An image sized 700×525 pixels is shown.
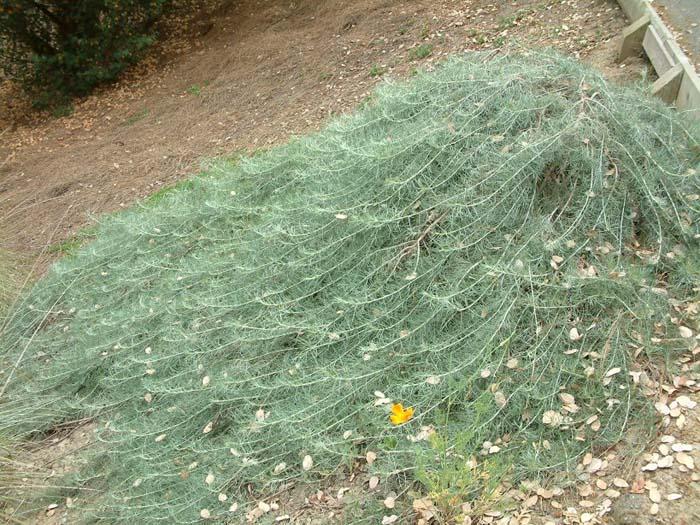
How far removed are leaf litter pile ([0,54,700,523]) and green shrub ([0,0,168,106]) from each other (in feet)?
17.8

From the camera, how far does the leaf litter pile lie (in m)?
2.29

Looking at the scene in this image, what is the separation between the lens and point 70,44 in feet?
25.4

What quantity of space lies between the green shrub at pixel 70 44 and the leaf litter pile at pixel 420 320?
214 inches

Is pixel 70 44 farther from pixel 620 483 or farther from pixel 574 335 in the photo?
pixel 620 483

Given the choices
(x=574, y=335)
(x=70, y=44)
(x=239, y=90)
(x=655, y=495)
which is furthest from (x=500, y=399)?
(x=70, y=44)

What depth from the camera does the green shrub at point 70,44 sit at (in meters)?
7.58

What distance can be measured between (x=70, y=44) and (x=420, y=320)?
717cm

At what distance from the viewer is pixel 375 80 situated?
571 cm

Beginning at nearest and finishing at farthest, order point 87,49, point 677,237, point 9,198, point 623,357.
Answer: point 623,357
point 677,237
point 9,198
point 87,49

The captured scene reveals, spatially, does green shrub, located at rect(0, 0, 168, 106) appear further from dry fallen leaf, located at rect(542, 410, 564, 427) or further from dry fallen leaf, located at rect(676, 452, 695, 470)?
dry fallen leaf, located at rect(676, 452, 695, 470)

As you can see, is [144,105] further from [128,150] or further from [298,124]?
[298,124]

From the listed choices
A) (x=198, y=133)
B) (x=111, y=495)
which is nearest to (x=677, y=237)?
(x=111, y=495)

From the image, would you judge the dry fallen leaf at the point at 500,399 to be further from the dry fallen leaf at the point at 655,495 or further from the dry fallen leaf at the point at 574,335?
the dry fallen leaf at the point at 655,495

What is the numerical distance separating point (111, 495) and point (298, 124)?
3762 millimetres
